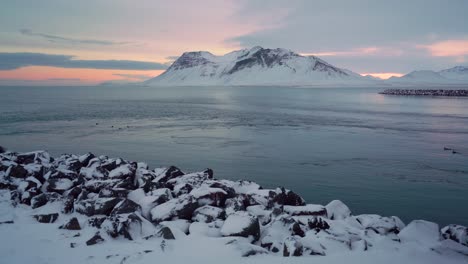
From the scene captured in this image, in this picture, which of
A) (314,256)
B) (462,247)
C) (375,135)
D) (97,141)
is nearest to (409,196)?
(462,247)

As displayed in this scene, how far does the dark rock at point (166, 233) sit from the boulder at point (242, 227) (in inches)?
37.0

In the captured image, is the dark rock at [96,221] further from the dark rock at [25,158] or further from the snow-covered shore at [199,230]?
the dark rock at [25,158]

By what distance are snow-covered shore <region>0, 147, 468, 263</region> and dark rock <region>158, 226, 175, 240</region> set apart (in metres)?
0.02

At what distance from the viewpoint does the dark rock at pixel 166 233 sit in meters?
7.00

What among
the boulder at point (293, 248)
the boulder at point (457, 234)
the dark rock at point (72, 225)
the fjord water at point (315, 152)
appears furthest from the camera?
the fjord water at point (315, 152)

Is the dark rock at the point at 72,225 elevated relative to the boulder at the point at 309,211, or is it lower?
lower

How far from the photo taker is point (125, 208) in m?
8.15

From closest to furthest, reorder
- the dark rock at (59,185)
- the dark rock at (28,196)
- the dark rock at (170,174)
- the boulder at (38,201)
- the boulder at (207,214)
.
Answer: the boulder at (207,214), the boulder at (38,201), the dark rock at (28,196), the dark rock at (59,185), the dark rock at (170,174)

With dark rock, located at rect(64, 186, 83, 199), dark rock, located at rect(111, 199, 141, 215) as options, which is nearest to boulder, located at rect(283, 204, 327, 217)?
dark rock, located at rect(111, 199, 141, 215)

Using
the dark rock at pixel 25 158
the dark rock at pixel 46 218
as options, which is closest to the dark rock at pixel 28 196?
the dark rock at pixel 46 218

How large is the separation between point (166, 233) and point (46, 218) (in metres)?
2.82

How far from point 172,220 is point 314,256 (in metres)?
3.17

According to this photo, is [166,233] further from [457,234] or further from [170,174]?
[457,234]

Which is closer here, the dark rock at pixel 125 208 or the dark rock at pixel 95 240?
the dark rock at pixel 95 240
